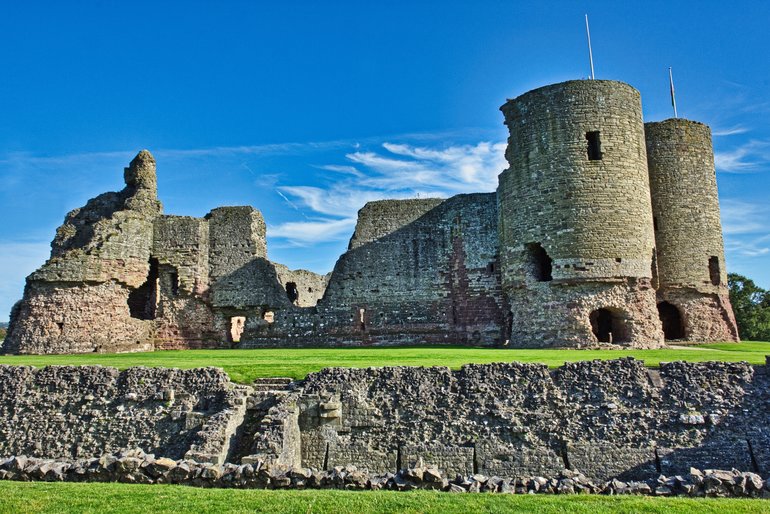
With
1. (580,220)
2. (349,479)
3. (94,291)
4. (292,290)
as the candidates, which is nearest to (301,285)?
(292,290)

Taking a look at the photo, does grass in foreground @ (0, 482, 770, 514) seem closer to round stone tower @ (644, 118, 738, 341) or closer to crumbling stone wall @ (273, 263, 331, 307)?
round stone tower @ (644, 118, 738, 341)

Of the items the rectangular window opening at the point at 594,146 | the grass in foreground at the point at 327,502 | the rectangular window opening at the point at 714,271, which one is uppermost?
the rectangular window opening at the point at 594,146

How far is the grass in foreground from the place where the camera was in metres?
7.07

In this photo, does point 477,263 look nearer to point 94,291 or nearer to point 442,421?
point 442,421

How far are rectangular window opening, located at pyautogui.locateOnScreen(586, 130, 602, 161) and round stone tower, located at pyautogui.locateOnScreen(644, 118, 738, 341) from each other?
14.7ft

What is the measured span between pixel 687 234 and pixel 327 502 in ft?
64.0

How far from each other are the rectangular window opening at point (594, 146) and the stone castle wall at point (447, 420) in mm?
9782

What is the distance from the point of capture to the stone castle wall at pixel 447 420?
1062cm

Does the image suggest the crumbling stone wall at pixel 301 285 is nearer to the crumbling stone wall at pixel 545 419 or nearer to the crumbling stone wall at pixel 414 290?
the crumbling stone wall at pixel 414 290

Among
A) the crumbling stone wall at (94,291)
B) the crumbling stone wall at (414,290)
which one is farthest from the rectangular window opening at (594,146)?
the crumbling stone wall at (94,291)

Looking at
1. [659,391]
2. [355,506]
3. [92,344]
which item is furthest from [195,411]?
[92,344]

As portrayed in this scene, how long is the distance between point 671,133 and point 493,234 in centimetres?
750

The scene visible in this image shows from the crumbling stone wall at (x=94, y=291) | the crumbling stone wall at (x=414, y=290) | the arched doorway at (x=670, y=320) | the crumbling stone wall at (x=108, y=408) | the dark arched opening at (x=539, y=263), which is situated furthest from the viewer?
the arched doorway at (x=670, y=320)

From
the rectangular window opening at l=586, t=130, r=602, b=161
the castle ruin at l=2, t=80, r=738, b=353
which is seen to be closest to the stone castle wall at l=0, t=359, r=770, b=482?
the castle ruin at l=2, t=80, r=738, b=353
